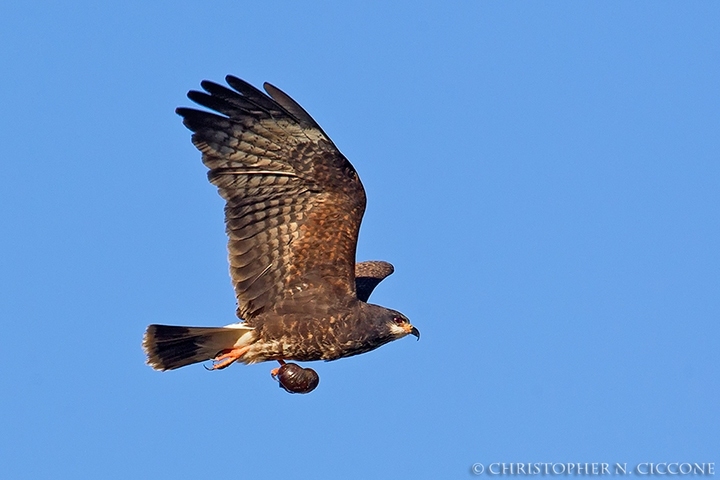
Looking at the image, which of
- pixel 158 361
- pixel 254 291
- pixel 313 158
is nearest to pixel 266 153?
pixel 313 158

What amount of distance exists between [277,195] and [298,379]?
5.61 ft

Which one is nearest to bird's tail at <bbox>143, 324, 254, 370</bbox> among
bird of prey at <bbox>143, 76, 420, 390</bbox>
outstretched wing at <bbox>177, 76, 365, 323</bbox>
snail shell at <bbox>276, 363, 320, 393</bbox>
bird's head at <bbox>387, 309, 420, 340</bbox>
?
bird of prey at <bbox>143, 76, 420, 390</bbox>

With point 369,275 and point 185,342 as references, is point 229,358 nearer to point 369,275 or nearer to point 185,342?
point 185,342

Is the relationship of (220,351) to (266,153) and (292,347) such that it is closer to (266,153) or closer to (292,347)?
(292,347)

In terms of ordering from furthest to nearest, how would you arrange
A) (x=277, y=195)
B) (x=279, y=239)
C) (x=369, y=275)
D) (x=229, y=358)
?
(x=369, y=275), (x=229, y=358), (x=279, y=239), (x=277, y=195)

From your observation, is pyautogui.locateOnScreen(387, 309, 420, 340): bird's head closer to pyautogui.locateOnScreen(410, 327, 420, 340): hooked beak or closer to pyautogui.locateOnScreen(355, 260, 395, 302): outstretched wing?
pyautogui.locateOnScreen(410, 327, 420, 340): hooked beak

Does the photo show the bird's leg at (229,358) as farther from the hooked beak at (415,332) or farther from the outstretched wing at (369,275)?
the outstretched wing at (369,275)

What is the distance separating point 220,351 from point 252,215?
142 centimetres

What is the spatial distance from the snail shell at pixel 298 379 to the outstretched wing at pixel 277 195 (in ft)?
2.04

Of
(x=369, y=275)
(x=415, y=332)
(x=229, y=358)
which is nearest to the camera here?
(x=229, y=358)

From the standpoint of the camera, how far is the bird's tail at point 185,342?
49.0 ft

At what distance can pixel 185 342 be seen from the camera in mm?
15086

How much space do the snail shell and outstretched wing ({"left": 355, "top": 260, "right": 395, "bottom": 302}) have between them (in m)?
1.81

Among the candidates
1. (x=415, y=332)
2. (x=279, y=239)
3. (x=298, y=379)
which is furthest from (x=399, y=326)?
(x=279, y=239)
